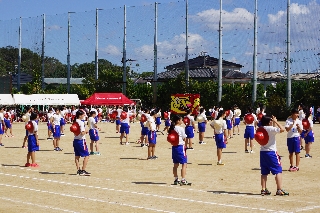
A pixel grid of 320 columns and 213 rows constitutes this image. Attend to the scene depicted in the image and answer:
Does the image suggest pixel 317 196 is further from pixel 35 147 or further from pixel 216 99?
pixel 216 99

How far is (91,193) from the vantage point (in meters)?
15.0

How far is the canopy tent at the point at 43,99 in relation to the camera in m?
64.8

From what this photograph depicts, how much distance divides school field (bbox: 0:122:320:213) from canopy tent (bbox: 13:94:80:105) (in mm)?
39586

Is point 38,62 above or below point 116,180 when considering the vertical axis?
above

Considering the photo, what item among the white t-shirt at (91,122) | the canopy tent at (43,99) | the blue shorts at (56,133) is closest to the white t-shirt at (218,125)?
the white t-shirt at (91,122)

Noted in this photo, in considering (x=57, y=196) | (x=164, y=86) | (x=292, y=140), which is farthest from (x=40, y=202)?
(x=164, y=86)

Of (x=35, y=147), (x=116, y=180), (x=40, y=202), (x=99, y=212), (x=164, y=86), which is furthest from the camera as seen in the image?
(x=164, y=86)

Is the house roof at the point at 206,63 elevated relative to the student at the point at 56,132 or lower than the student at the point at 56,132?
elevated

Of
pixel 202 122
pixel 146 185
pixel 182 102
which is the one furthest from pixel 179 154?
pixel 182 102

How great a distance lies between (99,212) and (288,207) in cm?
380

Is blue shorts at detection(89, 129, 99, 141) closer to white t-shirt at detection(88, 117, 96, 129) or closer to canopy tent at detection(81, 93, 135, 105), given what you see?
white t-shirt at detection(88, 117, 96, 129)

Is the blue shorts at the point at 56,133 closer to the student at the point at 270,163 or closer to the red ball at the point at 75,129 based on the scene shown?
the red ball at the point at 75,129

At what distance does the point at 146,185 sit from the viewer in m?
16.4

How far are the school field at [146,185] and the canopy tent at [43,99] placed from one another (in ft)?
130
